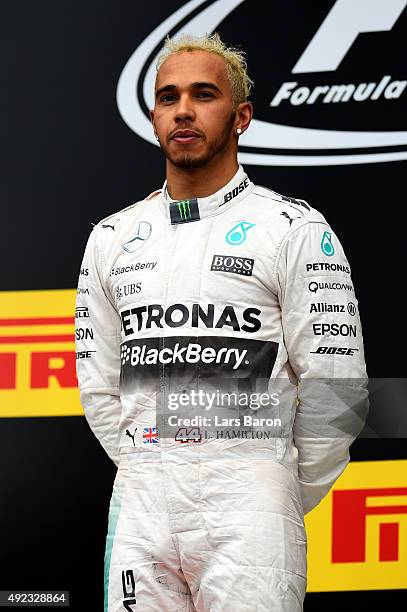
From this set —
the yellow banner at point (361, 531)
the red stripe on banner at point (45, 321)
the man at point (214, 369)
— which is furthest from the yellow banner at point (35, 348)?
the man at point (214, 369)

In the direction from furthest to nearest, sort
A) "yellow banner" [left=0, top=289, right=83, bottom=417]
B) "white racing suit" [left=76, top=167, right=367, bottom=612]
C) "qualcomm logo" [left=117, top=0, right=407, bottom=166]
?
"yellow banner" [left=0, top=289, right=83, bottom=417]
"qualcomm logo" [left=117, top=0, right=407, bottom=166]
"white racing suit" [left=76, top=167, right=367, bottom=612]

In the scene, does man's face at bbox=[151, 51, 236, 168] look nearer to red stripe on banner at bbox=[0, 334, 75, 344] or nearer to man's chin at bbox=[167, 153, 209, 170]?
man's chin at bbox=[167, 153, 209, 170]

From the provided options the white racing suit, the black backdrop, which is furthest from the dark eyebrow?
the black backdrop

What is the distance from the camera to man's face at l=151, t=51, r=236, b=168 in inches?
89.9

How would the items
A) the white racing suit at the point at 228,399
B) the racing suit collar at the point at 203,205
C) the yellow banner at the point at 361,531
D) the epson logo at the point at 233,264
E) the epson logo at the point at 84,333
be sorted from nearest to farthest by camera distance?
the white racing suit at the point at 228,399 → the epson logo at the point at 233,264 → the racing suit collar at the point at 203,205 → the epson logo at the point at 84,333 → the yellow banner at the point at 361,531

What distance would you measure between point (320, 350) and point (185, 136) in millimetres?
516

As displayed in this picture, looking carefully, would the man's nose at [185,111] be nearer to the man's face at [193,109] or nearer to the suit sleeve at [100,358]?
the man's face at [193,109]

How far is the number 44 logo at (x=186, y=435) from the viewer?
2.12 meters

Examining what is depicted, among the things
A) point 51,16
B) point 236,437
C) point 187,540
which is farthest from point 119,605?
point 51,16

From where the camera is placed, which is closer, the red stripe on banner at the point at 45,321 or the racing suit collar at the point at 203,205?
the racing suit collar at the point at 203,205

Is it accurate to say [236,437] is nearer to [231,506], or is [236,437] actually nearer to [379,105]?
[231,506]

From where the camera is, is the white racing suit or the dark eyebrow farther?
the dark eyebrow

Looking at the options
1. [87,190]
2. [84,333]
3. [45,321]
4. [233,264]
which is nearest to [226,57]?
[233,264]

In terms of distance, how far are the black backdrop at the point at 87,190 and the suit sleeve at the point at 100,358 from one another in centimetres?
86
